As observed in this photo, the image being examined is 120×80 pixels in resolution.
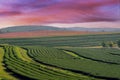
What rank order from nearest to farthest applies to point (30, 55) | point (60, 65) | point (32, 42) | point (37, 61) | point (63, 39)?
point (60, 65)
point (37, 61)
point (30, 55)
point (32, 42)
point (63, 39)

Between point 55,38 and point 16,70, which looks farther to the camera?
point 55,38

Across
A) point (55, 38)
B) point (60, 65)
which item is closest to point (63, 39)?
point (55, 38)

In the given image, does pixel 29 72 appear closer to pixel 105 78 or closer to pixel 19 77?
pixel 19 77

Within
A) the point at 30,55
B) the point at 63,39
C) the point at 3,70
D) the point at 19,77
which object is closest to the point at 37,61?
the point at 30,55

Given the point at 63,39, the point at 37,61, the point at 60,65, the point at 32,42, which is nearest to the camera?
the point at 60,65

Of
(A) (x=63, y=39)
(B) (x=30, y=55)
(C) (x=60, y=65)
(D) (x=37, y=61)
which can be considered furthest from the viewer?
(A) (x=63, y=39)

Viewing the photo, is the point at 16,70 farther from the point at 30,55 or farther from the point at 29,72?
the point at 30,55

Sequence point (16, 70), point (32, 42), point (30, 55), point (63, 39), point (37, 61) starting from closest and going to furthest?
point (16, 70), point (37, 61), point (30, 55), point (32, 42), point (63, 39)

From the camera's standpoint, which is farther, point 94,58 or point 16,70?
point 94,58

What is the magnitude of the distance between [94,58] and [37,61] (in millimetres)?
16178

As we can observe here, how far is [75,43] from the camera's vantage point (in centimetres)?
13850

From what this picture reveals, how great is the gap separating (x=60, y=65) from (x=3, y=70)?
1244cm

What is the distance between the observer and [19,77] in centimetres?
4606

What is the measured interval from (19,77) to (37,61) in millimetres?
19826
